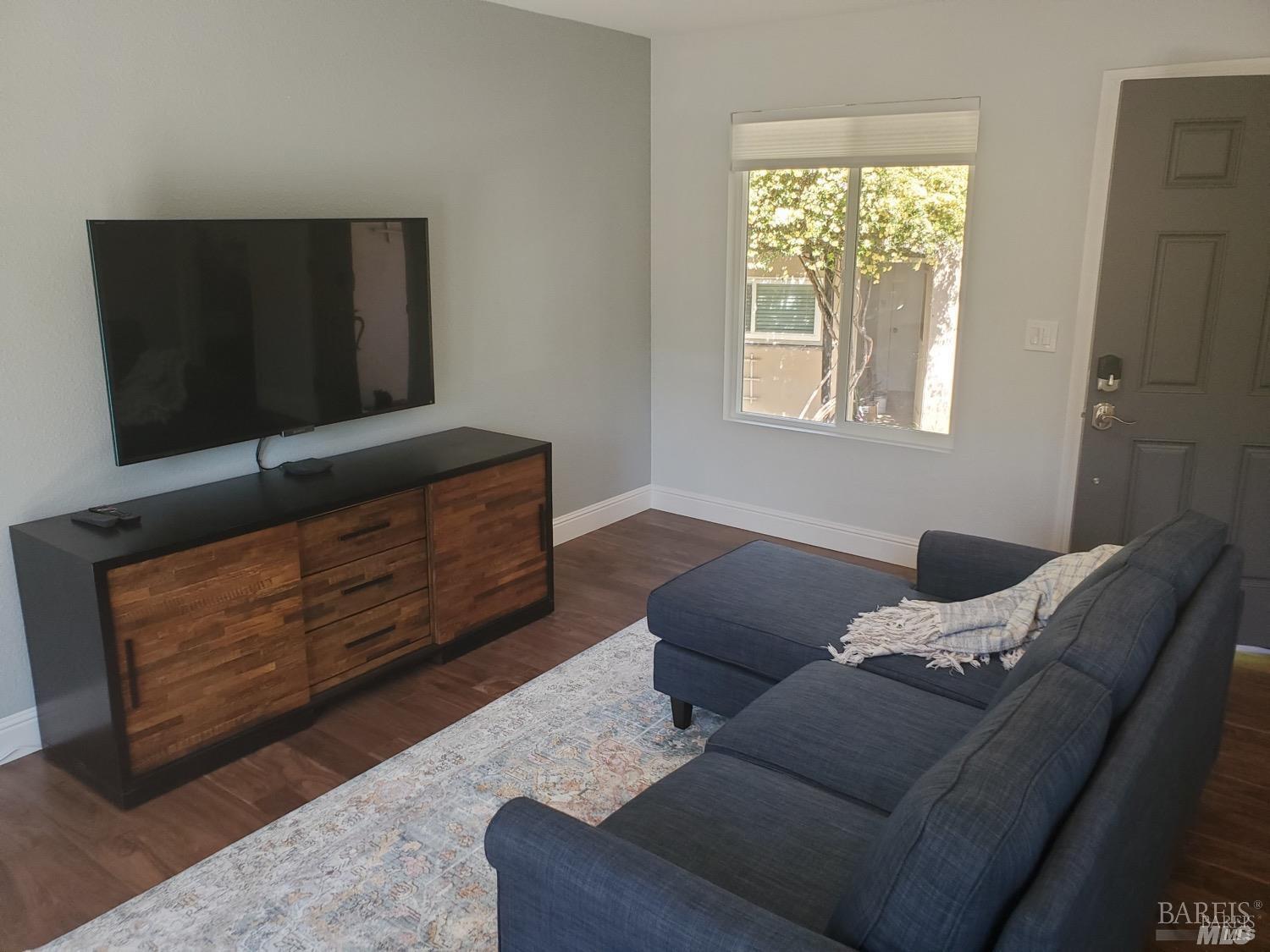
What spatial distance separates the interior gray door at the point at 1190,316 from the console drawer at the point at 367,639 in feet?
8.70

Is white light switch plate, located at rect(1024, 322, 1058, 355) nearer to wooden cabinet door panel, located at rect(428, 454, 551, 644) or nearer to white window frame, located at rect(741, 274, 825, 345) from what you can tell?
white window frame, located at rect(741, 274, 825, 345)

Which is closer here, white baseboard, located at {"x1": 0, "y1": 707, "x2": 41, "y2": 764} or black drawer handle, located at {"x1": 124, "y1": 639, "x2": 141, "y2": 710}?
black drawer handle, located at {"x1": 124, "y1": 639, "x2": 141, "y2": 710}

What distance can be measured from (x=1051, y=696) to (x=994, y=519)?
2816 mm

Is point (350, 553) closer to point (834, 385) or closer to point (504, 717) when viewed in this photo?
point (504, 717)

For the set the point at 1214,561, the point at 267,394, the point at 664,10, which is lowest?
the point at 1214,561

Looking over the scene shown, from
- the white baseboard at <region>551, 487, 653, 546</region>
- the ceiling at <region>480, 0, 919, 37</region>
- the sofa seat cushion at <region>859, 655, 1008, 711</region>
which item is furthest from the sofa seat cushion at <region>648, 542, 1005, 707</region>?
the ceiling at <region>480, 0, 919, 37</region>

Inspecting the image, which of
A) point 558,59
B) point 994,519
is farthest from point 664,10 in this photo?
point 994,519

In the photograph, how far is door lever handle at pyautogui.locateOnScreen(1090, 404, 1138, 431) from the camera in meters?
3.64

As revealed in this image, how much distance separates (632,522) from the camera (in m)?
5.21

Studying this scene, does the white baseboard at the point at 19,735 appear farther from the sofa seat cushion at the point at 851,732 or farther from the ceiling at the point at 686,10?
the ceiling at the point at 686,10

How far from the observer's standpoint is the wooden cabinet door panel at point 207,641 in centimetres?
262

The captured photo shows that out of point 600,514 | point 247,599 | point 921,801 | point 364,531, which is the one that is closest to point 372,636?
point 364,531

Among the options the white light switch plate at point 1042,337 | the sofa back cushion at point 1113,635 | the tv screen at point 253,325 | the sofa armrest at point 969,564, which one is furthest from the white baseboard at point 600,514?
the sofa back cushion at point 1113,635

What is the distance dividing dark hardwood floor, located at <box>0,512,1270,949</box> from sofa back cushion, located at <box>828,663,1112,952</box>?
1.30m
